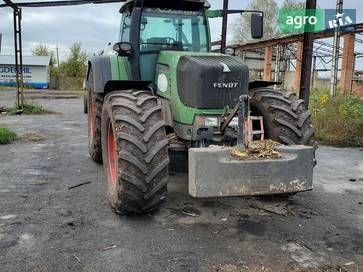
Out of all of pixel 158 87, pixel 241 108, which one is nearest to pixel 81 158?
pixel 158 87

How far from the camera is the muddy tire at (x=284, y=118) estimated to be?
17.5ft

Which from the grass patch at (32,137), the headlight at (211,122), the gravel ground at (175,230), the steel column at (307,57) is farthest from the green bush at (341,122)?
the grass patch at (32,137)

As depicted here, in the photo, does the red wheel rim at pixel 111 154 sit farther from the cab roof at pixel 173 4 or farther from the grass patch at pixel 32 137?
the grass patch at pixel 32 137

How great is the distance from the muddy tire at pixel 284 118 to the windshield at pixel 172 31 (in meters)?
1.27

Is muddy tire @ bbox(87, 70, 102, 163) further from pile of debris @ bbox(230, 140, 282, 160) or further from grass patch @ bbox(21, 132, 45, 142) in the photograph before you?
pile of debris @ bbox(230, 140, 282, 160)

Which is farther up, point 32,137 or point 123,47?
point 123,47

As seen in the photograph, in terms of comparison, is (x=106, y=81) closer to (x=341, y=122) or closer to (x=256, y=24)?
(x=256, y=24)

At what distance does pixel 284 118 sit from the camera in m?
5.41

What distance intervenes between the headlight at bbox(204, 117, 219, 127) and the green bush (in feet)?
21.2

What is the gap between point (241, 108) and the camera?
15.1ft

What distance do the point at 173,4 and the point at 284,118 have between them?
7.33ft

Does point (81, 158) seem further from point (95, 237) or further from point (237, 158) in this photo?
point (237, 158)

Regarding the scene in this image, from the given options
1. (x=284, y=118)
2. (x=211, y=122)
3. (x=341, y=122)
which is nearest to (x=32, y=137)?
(x=211, y=122)

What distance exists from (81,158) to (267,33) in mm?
41974
